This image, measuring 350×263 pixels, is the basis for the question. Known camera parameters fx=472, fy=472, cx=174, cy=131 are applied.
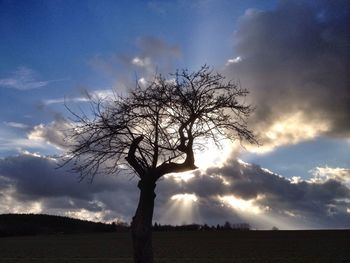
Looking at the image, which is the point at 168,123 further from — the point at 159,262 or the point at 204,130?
the point at 159,262

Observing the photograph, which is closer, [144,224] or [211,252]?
[144,224]

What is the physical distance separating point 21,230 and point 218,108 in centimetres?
15278

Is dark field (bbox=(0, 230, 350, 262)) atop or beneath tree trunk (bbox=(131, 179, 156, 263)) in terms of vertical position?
atop

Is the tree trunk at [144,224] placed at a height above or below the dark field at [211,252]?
below

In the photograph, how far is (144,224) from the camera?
20.6 metres

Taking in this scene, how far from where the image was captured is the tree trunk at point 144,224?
2041cm

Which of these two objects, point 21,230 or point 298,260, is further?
point 21,230

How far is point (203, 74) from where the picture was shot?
21.9 meters

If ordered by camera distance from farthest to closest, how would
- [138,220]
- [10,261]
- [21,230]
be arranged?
[21,230] < [10,261] < [138,220]

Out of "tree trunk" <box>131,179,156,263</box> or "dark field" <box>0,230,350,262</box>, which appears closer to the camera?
"tree trunk" <box>131,179,156,263</box>

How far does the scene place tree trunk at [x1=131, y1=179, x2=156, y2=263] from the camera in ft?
66.9

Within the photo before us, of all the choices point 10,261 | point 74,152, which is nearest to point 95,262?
point 10,261

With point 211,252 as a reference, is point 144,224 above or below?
below

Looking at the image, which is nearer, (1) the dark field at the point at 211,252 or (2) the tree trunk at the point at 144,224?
(2) the tree trunk at the point at 144,224
